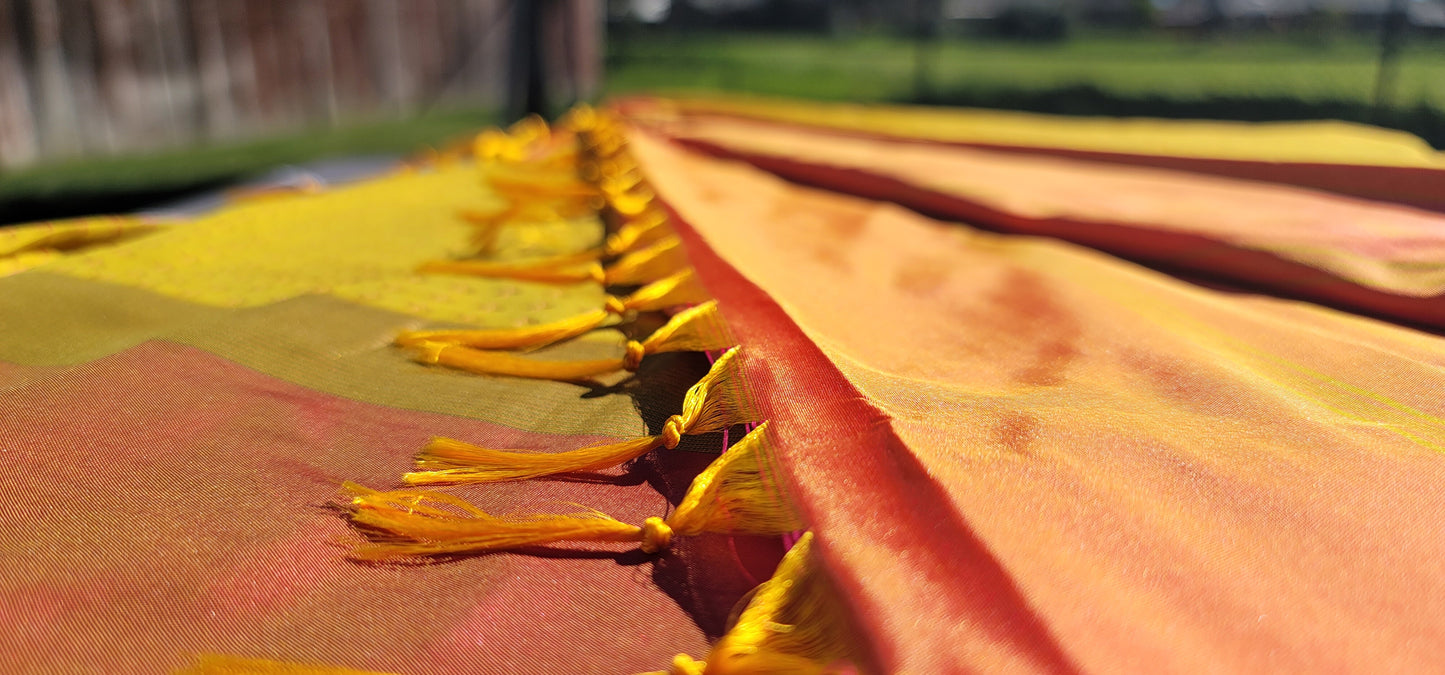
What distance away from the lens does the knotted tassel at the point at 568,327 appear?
2.05 feet

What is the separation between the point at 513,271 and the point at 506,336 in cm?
21

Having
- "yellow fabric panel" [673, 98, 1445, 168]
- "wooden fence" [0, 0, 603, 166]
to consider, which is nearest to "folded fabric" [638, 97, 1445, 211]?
"yellow fabric panel" [673, 98, 1445, 168]

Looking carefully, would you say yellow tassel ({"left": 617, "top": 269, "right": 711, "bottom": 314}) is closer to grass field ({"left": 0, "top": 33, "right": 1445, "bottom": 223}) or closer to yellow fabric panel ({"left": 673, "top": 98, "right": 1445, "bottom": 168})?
yellow fabric panel ({"left": 673, "top": 98, "right": 1445, "bottom": 168})

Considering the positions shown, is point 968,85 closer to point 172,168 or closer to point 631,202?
point 631,202

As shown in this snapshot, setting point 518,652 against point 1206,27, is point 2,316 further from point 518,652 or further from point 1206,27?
point 1206,27

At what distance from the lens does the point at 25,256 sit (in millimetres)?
806

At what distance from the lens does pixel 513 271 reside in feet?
2.70

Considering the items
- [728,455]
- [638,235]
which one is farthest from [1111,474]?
[638,235]

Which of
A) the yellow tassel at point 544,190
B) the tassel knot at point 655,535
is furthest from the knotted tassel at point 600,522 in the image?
the yellow tassel at point 544,190

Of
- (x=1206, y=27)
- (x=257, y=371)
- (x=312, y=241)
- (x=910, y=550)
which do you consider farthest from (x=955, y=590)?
(x=1206, y=27)

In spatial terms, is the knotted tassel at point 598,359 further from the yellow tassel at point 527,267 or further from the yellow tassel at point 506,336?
the yellow tassel at point 527,267

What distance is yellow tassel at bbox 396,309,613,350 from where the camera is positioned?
63 centimetres

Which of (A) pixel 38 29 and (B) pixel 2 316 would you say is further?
(A) pixel 38 29

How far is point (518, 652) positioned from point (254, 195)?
1.26 metres
